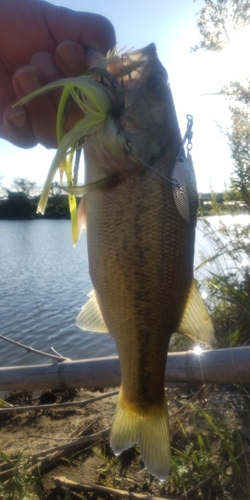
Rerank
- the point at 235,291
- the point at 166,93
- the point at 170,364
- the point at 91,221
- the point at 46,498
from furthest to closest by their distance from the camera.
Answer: the point at 235,291 → the point at 46,498 → the point at 170,364 → the point at 166,93 → the point at 91,221

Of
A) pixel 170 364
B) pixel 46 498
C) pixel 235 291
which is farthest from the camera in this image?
pixel 235 291

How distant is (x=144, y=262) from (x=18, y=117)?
91 cm

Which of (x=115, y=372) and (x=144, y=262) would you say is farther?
(x=115, y=372)

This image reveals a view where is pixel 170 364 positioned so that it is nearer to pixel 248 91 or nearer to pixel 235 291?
pixel 235 291

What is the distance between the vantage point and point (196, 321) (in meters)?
1.83

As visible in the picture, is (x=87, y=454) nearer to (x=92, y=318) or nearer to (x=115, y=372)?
(x=115, y=372)

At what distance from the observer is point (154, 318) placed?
5.82 ft

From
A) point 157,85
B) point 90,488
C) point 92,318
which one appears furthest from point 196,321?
point 90,488

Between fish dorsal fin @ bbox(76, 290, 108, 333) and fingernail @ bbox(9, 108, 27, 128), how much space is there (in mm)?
848

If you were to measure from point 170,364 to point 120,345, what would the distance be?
857mm

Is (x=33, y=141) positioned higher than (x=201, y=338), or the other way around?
(x=33, y=141)

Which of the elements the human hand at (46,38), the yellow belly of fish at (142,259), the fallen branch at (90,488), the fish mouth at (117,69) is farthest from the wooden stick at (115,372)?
the human hand at (46,38)

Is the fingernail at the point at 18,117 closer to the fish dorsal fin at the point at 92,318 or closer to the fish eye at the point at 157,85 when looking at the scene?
the fish eye at the point at 157,85

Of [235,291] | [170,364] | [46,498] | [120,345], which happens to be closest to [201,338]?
[120,345]
